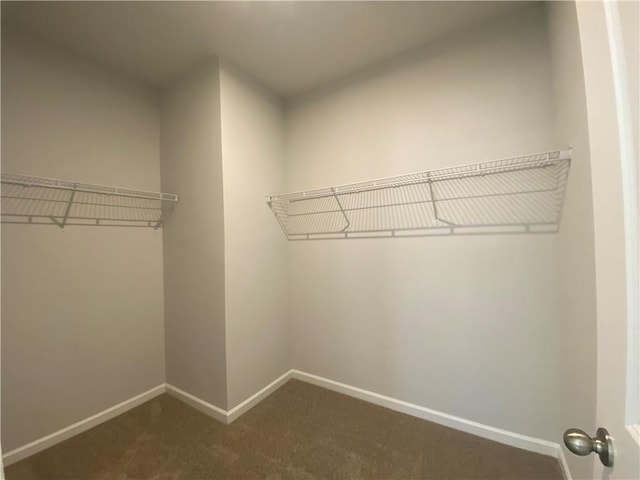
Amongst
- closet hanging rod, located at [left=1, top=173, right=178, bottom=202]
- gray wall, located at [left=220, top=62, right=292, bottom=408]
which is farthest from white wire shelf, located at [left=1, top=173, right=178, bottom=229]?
gray wall, located at [left=220, top=62, right=292, bottom=408]

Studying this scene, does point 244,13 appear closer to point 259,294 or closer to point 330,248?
point 330,248

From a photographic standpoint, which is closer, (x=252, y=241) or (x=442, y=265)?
(x=442, y=265)

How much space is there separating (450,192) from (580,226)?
0.73m

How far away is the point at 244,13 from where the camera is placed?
1.57m

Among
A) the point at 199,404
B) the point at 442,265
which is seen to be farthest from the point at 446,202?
the point at 199,404

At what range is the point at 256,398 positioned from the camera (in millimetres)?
2070

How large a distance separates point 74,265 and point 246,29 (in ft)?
6.27

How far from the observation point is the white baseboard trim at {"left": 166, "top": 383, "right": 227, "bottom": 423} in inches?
74.0

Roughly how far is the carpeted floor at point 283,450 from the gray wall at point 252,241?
0.35m

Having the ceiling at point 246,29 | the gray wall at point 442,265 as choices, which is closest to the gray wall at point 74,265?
the ceiling at point 246,29

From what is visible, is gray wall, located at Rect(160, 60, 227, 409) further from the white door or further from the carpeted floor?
the white door

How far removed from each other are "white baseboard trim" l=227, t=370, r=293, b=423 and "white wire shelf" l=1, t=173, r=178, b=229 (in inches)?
61.7

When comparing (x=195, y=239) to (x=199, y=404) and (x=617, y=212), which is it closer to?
(x=199, y=404)

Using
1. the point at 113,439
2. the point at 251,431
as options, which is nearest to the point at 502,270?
the point at 251,431
